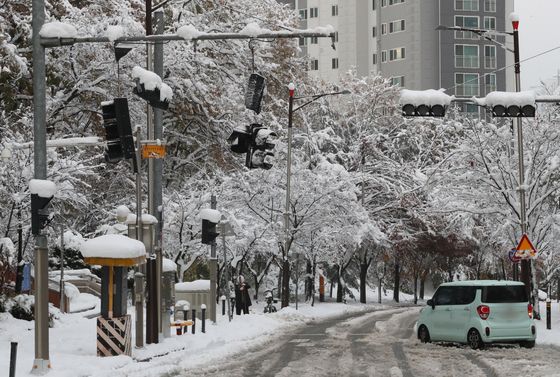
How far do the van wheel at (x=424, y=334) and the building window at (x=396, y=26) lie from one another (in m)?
77.3

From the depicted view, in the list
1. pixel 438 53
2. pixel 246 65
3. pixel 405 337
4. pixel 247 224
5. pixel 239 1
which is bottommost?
pixel 405 337

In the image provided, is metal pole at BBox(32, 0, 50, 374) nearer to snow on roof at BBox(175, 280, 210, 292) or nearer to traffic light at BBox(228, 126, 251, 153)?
traffic light at BBox(228, 126, 251, 153)

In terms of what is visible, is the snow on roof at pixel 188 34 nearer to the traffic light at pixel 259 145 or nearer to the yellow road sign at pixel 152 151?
the traffic light at pixel 259 145

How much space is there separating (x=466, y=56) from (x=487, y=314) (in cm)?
7807

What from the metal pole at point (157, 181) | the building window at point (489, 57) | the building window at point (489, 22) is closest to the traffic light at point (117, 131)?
the metal pole at point (157, 181)

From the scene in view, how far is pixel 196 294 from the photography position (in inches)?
1368

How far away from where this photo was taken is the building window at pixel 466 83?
98.0 meters

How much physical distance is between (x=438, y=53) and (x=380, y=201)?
1478 inches

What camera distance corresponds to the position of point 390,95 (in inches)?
2901

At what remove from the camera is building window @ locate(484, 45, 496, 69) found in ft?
327

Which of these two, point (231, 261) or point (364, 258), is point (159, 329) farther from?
point (364, 258)

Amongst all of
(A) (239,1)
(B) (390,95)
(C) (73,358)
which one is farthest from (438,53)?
(C) (73,358)

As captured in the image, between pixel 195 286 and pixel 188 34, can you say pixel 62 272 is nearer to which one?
pixel 195 286

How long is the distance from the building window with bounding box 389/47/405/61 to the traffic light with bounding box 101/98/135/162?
271 feet
